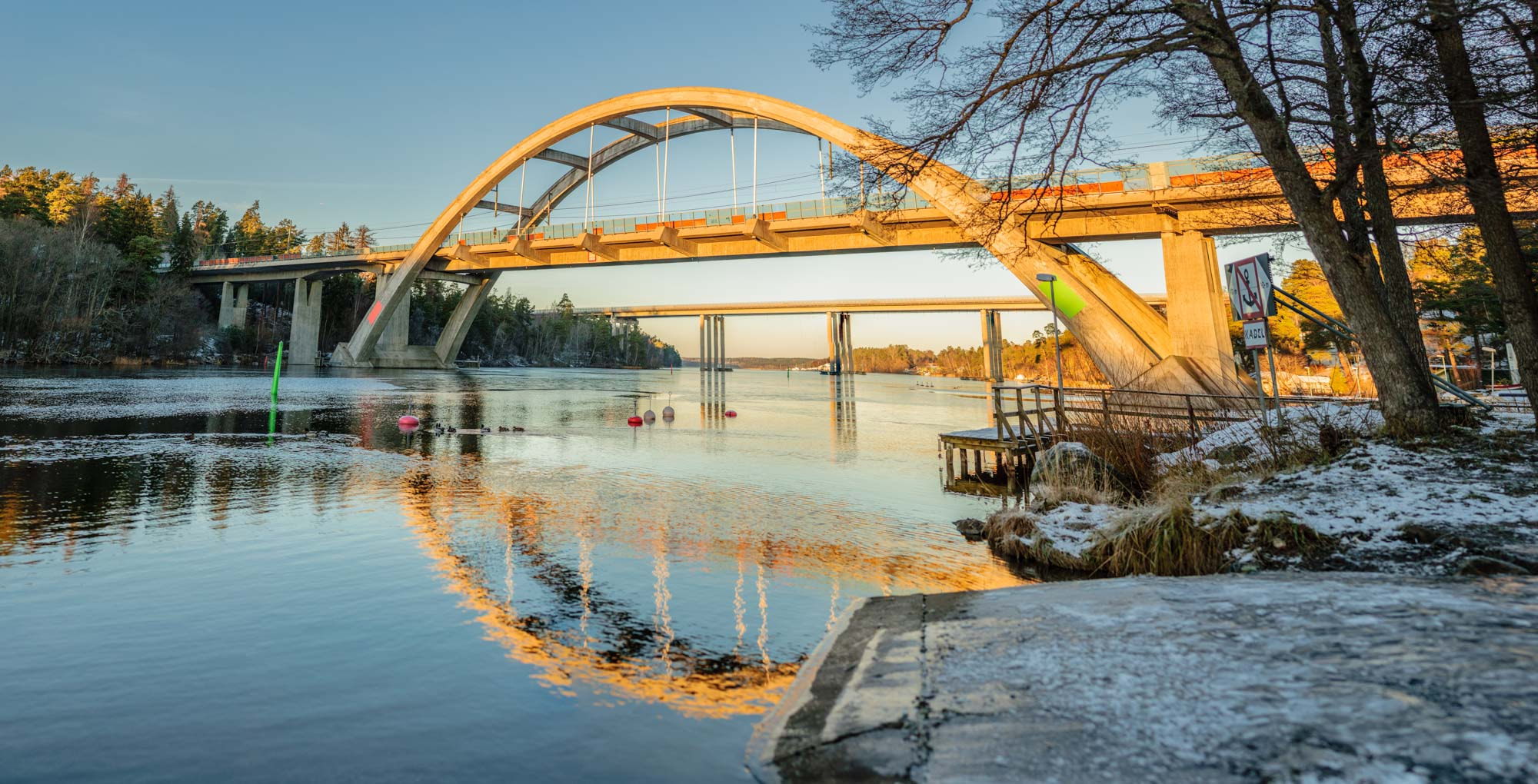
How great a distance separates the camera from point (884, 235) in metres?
33.8

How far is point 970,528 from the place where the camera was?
27.3ft

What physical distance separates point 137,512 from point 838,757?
868cm

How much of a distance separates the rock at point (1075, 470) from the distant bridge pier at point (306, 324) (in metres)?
79.8

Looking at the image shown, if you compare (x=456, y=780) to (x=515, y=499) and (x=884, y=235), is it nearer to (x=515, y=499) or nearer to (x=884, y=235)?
(x=515, y=499)

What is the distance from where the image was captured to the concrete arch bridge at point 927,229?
48.5 feet

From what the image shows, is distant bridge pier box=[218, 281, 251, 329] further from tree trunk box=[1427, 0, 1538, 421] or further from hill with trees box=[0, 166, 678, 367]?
tree trunk box=[1427, 0, 1538, 421]

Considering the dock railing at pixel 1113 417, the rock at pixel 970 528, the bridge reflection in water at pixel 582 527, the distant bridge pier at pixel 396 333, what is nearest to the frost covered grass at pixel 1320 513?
the rock at pixel 970 528

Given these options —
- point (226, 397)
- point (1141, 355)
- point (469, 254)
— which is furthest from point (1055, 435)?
point (469, 254)

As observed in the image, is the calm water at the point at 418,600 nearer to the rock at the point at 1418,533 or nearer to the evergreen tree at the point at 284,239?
the rock at the point at 1418,533

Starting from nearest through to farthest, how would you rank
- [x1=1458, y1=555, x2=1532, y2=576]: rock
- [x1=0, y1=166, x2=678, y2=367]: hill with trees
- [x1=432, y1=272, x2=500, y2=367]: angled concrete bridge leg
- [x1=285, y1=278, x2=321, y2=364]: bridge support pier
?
1. [x1=1458, y1=555, x2=1532, y2=576]: rock
2. [x1=0, y1=166, x2=678, y2=367]: hill with trees
3. [x1=432, y1=272, x2=500, y2=367]: angled concrete bridge leg
4. [x1=285, y1=278, x2=321, y2=364]: bridge support pier

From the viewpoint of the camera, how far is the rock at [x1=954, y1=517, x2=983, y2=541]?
8.00 metres

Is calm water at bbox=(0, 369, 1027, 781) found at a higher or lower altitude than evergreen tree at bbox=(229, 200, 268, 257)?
lower

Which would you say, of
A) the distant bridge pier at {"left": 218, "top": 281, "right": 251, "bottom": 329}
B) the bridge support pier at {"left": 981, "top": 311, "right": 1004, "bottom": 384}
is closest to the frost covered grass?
the bridge support pier at {"left": 981, "top": 311, "right": 1004, "bottom": 384}

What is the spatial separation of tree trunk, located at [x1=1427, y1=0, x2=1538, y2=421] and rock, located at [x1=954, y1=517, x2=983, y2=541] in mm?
5247
